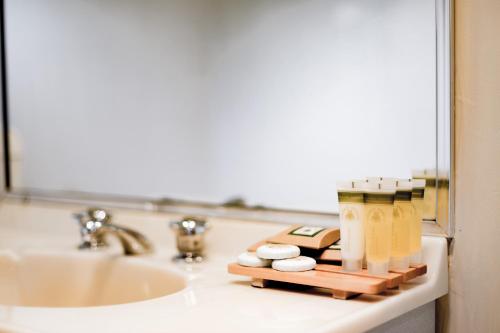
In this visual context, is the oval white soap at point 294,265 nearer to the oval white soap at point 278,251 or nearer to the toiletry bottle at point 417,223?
the oval white soap at point 278,251

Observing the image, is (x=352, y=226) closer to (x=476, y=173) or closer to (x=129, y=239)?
(x=476, y=173)

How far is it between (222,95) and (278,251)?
1.76 feet

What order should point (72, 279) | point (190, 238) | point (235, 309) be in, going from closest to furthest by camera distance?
point (235, 309), point (190, 238), point (72, 279)

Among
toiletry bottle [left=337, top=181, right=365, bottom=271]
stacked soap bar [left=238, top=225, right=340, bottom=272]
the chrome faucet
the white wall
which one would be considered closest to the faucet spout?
the chrome faucet

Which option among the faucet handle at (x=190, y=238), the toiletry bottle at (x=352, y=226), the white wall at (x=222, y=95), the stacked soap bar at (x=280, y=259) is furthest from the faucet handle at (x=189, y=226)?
the toiletry bottle at (x=352, y=226)

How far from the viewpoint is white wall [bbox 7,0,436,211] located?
1.03 metres

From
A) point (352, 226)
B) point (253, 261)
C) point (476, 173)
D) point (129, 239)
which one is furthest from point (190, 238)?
point (476, 173)

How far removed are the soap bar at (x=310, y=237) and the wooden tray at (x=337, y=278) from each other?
1.3 inches

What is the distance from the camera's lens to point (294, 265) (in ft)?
2.76

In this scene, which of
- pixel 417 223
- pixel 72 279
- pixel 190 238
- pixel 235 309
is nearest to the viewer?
pixel 235 309

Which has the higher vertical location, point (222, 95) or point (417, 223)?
point (222, 95)

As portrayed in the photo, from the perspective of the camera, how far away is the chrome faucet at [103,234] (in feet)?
3.84

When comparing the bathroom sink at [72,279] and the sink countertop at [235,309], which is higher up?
the sink countertop at [235,309]

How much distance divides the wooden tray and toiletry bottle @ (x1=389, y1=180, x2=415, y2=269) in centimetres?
2
